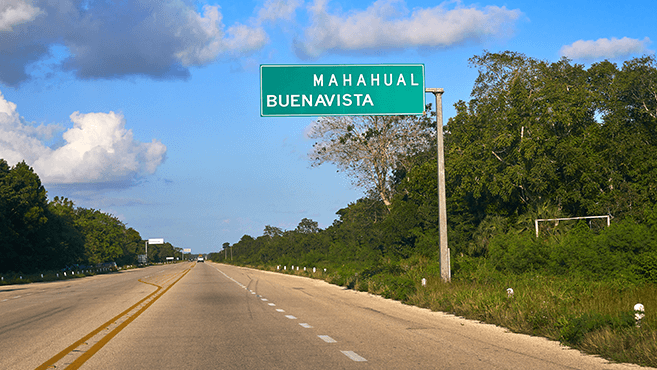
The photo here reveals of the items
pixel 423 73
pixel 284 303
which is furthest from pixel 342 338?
pixel 423 73

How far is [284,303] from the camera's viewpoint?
69.7ft

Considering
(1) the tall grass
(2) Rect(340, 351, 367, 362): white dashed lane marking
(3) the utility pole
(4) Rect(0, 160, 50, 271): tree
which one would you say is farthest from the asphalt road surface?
(4) Rect(0, 160, 50, 271): tree

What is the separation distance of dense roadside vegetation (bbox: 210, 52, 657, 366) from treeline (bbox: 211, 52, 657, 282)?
0.24ft

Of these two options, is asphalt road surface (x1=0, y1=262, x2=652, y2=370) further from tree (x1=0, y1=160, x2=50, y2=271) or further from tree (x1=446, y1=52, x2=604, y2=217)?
tree (x1=0, y1=160, x2=50, y2=271)

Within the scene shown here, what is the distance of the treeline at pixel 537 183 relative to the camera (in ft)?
72.5

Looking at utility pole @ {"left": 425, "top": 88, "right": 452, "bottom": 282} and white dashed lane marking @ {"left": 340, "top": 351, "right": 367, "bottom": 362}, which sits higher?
utility pole @ {"left": 425, "top": 88, "right": 452, "bottom": 282}

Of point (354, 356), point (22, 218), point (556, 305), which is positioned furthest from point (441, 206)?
point (22, 218)

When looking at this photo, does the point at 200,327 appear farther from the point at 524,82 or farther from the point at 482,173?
the point at 524,82

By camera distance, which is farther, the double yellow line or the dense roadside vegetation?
the dense roadside vegetation

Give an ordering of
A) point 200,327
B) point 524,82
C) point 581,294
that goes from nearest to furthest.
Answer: point 200,327 → point 581,294 → point 524,82

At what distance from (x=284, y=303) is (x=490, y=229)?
15732 mm

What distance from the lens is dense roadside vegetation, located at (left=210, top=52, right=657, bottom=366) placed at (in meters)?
13.3

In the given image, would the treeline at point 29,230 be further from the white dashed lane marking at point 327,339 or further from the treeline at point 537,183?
the white dashed lane marking at point 327,339

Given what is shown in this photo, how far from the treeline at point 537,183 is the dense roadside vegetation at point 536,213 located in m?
0.07
